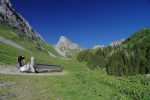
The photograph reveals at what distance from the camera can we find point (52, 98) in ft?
76.4

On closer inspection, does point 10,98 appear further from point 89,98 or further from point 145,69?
point 145,69

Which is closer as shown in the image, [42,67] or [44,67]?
[42,67]

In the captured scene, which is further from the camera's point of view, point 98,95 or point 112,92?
point 112,92

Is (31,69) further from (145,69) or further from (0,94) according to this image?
(145,69)

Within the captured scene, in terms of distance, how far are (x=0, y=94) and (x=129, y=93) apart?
12.2 metres

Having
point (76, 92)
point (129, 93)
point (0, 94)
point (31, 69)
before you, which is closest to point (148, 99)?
point (129, 93)

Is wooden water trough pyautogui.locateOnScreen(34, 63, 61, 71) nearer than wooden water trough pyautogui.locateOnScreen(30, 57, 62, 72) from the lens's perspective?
No

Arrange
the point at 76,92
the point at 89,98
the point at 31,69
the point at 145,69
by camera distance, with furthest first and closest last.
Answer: the point at 145,69
the point at 31,69
the point at 76,92
the point at 89,98

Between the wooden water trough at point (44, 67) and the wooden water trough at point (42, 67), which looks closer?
the wooden water trough at point (42, 67)

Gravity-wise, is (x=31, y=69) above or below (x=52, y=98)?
above

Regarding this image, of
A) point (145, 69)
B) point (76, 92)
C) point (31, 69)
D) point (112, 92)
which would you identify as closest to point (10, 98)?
point (76, 92)

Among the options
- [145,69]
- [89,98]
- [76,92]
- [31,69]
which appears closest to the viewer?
[89,98]

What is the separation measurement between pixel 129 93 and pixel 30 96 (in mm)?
9629

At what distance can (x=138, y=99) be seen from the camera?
76.0 ft
